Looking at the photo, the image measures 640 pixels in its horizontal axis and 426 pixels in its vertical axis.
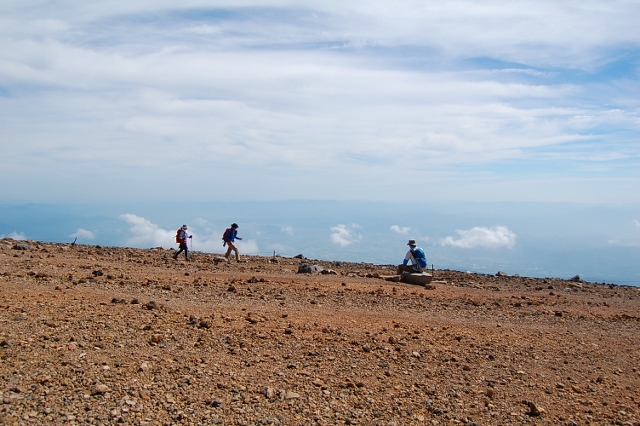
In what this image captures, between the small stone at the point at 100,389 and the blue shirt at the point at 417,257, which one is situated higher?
the blue shirt at the point at 417,257

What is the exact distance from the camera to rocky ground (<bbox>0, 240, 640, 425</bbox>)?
843 cm

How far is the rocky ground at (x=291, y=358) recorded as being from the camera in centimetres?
843

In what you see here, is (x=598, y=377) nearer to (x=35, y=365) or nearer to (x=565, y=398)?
(x=565, y=398)

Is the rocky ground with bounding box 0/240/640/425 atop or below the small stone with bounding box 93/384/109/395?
atop

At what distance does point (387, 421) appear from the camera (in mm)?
8438

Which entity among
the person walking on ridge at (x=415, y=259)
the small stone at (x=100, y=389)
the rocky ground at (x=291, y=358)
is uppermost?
the person walking on ridge at (x=415, y=259)

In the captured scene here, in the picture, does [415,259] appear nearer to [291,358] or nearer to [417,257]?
[417,257]

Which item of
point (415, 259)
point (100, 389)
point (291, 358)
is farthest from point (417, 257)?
point (100, 389)

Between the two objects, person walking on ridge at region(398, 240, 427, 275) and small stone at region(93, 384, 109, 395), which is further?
person walking on ridge at region(398, 240, 427, 275)

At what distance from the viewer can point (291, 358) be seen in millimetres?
10578

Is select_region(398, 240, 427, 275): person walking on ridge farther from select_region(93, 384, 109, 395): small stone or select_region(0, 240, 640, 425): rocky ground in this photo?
select_region(93, 384, 109, 395): small stone

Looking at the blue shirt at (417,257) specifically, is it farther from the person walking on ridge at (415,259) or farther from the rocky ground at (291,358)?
the rocky ground at (291,358)

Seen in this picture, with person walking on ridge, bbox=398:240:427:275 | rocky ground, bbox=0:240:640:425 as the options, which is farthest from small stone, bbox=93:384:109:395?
person walking on ridge, bbox=398:240:427:275

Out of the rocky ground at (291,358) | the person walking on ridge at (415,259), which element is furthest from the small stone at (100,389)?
the person walking on ridge at (415,259)
